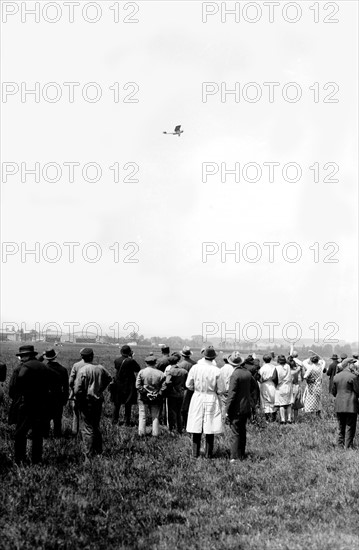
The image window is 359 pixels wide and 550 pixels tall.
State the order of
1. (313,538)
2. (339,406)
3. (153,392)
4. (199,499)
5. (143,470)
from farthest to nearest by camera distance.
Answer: (153,392), (339,406), (143,470), (199,499), (313,538)

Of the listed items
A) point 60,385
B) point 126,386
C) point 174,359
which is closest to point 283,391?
point 174,359

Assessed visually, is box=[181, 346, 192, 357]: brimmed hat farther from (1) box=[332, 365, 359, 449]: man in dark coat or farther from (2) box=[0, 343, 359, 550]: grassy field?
(1) box=[332, 365, 359, 449]: man in dark coat

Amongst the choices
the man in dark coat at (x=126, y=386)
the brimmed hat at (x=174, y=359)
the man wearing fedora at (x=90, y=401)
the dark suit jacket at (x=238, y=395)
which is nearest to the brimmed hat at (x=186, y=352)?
the brimmed hat at (x=174, y=359)

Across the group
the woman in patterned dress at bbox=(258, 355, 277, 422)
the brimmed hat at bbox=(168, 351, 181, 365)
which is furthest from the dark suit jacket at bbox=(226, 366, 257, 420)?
the woman in patterned dress at bbox=(258, 355, 277, 422)

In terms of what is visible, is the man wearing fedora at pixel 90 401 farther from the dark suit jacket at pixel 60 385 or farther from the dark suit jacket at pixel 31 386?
the dark suit jacket at pixel 60 385

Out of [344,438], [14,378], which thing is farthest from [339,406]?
[14,378]

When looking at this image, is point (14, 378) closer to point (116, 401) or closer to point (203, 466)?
point (203, 466)
